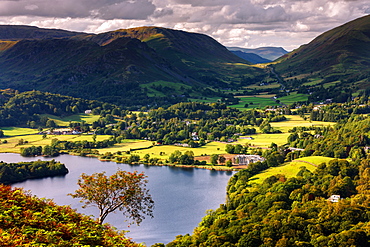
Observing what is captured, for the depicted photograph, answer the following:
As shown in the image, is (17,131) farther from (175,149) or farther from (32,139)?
(175,149)

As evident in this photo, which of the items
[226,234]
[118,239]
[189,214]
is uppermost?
[118,239]

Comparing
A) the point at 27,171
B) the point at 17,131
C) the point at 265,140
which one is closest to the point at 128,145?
the point at 27,171

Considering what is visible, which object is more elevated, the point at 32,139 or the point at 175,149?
the point at 32,139

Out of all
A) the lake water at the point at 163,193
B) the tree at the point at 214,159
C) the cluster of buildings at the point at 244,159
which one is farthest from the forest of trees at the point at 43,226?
the cluster of buildings at the point at 244,159

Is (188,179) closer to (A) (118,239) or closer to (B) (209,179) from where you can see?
(B) (209,179)

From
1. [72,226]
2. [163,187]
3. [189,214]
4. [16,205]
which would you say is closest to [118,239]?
[72,226]
